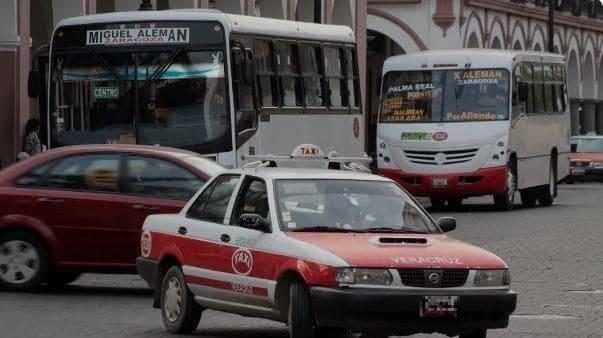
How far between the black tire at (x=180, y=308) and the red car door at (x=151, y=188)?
2.85 metres

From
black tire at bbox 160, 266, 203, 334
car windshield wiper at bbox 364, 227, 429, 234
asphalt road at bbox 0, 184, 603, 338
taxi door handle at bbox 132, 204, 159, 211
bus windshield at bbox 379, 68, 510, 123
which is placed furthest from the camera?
bus windshield at bbox 379, 68, 510, 123

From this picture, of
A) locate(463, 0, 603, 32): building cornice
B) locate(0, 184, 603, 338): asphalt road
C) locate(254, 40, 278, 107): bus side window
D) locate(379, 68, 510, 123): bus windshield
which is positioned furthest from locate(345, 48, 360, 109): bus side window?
locate(463, 0, 603, 32): building cornice

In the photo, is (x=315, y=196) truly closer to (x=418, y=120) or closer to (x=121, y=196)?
(x=121, y=196)

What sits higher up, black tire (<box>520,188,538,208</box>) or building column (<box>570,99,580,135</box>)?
building column (<box>570,99,580,135</box>)

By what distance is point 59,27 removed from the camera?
76.7ft

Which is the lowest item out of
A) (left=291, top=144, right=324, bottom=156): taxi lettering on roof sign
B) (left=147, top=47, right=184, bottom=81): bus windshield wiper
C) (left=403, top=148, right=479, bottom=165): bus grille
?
(left=403, top=148, right=479, bottom=165): bus grille

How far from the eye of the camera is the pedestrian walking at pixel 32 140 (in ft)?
93.5

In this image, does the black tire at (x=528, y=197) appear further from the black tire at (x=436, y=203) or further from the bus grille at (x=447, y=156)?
the bus grille at (x=447, y=156)

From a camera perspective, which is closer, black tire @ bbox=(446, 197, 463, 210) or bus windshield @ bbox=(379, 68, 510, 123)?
bus windshield @ bbox=(379, 68, 510, 123)

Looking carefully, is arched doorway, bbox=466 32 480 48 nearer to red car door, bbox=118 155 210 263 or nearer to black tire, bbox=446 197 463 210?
black tire, bbox=446 197 463 210

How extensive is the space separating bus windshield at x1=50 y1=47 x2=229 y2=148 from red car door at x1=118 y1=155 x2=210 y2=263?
6.16m

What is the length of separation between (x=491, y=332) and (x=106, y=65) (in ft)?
34.2

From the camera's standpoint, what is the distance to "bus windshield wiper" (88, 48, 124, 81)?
2292cm

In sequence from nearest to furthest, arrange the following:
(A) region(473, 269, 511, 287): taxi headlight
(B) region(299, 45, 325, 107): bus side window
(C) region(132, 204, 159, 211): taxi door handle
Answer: (A) region(473, 269, 511, 287): taxi headlight, (C) region(132, 204, 159, 211): taxi door handle, (B) region(299, 45, 325, 107): bus side window
